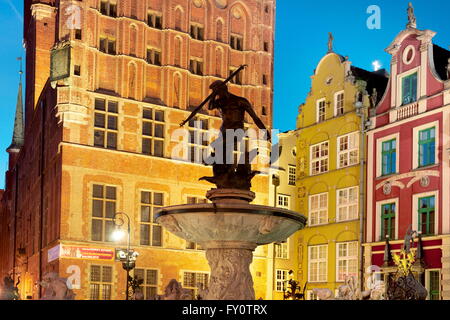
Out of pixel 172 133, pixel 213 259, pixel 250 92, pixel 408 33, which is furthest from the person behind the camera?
pixel 250 92

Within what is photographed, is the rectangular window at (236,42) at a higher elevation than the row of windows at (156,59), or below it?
higher

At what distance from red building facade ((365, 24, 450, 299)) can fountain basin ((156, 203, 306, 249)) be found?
13.5 meters

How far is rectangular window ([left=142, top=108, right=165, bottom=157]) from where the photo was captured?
31.9 m

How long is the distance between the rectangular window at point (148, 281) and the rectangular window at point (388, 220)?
997 cm

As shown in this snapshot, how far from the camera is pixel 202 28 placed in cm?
3447

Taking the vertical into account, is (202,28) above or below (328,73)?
above

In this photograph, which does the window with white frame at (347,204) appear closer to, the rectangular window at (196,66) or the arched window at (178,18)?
the rectangular window at (196,66)

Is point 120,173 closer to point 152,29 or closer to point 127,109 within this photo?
point 127,109

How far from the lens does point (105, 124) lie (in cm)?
3084

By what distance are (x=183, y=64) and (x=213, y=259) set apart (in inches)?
844

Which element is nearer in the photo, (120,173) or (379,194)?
(379,194)

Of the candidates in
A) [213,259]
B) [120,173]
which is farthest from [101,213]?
[213,259]

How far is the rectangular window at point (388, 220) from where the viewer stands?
2708 centimetres

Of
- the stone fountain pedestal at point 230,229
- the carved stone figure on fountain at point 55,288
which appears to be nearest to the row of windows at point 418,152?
the stone fountain pedestal at point 230,229
